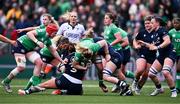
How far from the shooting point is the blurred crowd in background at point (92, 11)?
1291 inches

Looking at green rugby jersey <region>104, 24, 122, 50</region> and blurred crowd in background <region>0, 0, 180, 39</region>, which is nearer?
green rugby jersey <region>104, 24, 122, 50</region>

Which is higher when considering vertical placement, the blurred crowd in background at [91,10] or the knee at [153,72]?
the blurred crowd in background at [91,10]

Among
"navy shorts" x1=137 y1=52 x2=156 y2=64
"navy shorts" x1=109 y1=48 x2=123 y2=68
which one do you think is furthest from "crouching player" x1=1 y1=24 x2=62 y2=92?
"navy shorts" x1=137 y1=52 x2=156 y2=64

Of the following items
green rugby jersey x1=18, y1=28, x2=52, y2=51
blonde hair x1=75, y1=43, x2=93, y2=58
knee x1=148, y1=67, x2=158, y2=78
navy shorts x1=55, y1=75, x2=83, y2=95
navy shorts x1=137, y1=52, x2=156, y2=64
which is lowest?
navy shorts x1=55, y1=75, x2=83, y2=95

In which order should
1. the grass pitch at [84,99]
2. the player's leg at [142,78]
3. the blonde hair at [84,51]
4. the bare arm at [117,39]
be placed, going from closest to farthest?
1. the grass pitch at [84,99]
2. the blonde hair at [84,51]
3. the player's leg at [142,78]
4. the bare arm at [117,39]

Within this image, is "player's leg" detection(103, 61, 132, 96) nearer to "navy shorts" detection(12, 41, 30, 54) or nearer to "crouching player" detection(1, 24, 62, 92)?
"crouching player" detection(1, 24, 62, 92)

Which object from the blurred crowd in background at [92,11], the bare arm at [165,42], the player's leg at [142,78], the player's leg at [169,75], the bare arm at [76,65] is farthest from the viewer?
the blurred crowd in background at [92,11]

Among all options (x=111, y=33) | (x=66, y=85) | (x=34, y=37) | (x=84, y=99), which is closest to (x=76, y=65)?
(x=66, y=85)

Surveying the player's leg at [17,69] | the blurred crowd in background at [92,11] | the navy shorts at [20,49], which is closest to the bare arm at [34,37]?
the navy shorts at [20,49]

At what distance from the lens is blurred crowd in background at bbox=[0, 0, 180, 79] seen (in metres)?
32.8

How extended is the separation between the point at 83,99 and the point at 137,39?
3.50 m

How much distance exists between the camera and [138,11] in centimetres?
3378

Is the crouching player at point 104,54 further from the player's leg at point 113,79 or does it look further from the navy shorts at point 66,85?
the navy shorts at point 66,85

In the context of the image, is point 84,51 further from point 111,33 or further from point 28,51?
point 111,33
